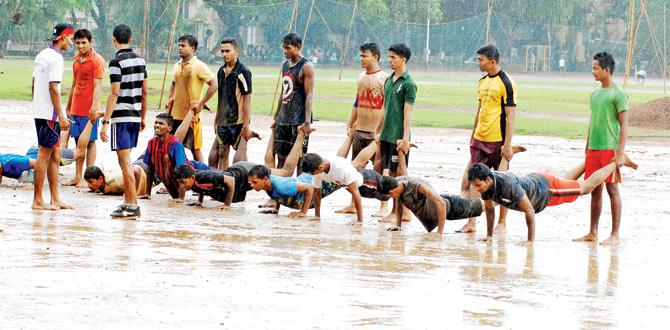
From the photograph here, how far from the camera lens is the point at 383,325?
714 centimetres

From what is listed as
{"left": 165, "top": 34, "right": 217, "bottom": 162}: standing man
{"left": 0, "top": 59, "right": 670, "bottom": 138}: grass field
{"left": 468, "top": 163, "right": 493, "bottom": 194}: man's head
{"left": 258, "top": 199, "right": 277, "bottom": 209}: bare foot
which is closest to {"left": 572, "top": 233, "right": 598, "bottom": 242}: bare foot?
{"left": 468, "top": 163, "right": 493, "bottom": 194}: man's head

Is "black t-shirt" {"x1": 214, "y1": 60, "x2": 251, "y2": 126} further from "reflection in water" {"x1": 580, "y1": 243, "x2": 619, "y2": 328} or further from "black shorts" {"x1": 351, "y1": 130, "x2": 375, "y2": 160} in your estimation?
"reflection in water" {"x1": 580, "y1": 243, "x2": 619, "y2": 328}

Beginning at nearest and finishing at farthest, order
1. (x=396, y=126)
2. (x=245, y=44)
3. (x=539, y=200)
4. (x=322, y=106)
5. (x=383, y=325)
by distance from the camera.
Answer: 1. (x=383, y=325)
2. (x=539, y=200)
3. (x=396, y=126)
4. (x=322, y=106)
5. (x=245, y=44)

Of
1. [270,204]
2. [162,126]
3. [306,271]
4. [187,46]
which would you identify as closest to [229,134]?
[187,46]

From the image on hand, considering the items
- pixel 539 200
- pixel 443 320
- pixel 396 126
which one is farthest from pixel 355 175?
pixel 443 320

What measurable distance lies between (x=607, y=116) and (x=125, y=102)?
4319 millimetres

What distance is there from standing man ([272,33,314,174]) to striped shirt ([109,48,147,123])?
6.17 ft

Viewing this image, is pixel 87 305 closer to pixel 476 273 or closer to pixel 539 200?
pixel 476 273

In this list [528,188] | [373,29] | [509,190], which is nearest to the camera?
[509,190]

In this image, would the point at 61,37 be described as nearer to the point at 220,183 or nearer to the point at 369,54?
the point at 220,183

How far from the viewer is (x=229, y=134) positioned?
1391cm

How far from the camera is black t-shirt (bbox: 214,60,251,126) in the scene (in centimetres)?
1370

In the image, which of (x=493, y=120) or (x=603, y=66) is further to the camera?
(x=493, y=120)

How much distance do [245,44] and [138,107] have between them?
176ft
